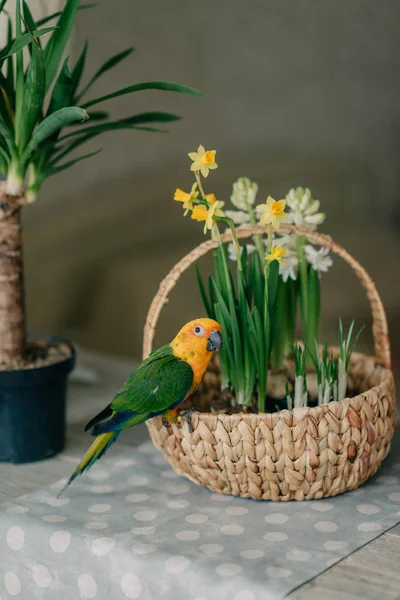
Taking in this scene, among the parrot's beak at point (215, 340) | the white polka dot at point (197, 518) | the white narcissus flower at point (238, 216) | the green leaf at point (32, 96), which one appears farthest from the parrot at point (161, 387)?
the green leaf at point (32, 96)

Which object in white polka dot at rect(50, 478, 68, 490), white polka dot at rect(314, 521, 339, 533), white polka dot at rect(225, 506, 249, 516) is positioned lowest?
white polka dot at rect(314, 521, 339, 533)

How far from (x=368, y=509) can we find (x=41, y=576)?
1.23ft

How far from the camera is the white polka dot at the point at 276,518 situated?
0.80 m

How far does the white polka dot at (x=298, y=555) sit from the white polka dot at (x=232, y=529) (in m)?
0.07

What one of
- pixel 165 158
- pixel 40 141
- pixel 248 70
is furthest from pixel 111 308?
pixel 40 141

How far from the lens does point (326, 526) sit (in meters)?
0.79

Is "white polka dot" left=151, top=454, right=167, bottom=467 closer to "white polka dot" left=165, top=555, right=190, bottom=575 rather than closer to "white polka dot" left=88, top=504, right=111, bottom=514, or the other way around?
"white polka dot" left=88, top=504, right=111, bottom=514

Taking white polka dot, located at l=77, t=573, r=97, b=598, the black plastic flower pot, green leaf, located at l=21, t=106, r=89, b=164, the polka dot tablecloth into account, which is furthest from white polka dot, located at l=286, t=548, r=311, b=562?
green leaf, located at l=21, t=106, r=89, b=164

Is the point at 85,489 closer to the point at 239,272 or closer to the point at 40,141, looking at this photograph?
the point at 239,272

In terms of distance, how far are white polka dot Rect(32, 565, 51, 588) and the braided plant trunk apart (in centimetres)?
32

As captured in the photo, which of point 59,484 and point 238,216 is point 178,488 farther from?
point 238,216

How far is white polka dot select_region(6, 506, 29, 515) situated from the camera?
841mm

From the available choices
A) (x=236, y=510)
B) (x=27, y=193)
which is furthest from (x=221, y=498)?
(x=27, y=193)

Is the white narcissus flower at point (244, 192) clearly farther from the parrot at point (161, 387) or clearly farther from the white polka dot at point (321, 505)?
the white polka dot at point (321, 505)
